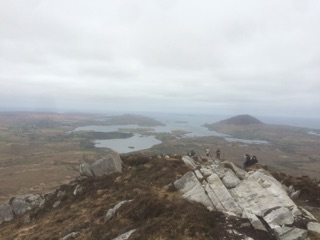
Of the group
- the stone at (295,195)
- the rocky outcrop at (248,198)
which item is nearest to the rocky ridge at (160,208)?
the rocky outcrop at (248,198)

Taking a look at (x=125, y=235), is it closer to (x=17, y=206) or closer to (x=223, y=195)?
(x=223, y=195)

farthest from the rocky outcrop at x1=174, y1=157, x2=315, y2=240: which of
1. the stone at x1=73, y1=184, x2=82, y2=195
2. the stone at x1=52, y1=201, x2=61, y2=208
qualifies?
the stone at x1=52, y1=201, x2=61, y2=208

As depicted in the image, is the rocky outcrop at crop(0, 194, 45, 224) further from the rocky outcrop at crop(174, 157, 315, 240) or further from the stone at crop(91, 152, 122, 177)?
the rocky outcrop at crop(174, 157, 315, 240)

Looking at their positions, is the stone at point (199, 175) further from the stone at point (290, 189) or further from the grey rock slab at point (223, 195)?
the stone at point (290, 189)

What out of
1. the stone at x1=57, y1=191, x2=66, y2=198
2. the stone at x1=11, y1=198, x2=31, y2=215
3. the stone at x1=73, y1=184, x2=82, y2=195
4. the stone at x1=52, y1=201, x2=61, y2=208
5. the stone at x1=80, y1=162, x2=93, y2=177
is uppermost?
the stone at x1=80, y1=162, x2=93, y2=177

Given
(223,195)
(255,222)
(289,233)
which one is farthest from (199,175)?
(289,233)

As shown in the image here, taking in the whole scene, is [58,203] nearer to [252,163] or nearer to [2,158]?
[252,163]

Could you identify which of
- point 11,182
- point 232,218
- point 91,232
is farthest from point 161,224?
point 11,182

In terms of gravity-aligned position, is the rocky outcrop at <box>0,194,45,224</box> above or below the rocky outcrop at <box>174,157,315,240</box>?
below
